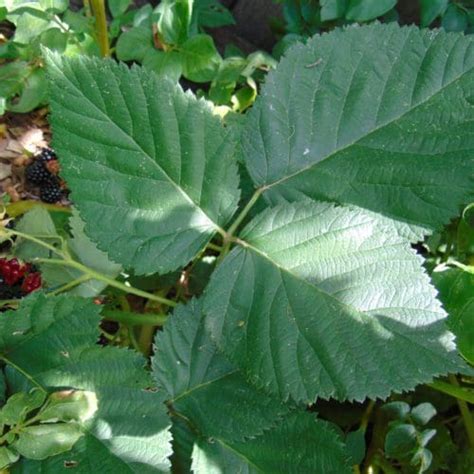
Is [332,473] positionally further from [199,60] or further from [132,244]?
[199,60]

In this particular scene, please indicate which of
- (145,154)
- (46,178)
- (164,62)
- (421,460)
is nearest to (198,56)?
(164,62)

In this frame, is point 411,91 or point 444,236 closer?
point 411,91

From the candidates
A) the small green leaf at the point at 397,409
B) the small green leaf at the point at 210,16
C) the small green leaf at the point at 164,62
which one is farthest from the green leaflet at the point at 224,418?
the small green leaf at the point at 210,16

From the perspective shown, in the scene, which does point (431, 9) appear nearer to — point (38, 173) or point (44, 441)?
point (38, 173)

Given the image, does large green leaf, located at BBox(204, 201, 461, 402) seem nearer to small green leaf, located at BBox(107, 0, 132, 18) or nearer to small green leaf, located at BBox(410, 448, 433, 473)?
small green leaf, located at BBox(410, 448, 433, 473)

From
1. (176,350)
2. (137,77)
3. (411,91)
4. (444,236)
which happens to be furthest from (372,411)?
(137,77)
